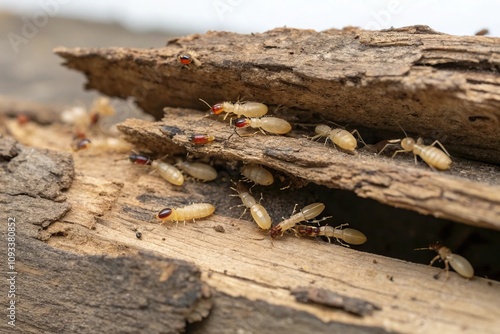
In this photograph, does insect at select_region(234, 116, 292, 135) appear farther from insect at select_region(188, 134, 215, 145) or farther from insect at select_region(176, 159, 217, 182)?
insect at select_region(176, 159, 217, 182)

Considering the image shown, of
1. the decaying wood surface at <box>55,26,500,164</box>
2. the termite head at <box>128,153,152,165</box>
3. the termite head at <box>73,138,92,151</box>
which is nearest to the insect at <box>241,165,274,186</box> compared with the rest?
the decaying wood surface at <box>55,26,500,164</box>

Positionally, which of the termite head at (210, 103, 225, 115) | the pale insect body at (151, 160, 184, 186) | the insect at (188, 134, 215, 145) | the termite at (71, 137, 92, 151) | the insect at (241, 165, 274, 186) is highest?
the termite head at (210, 103, 225, 115)

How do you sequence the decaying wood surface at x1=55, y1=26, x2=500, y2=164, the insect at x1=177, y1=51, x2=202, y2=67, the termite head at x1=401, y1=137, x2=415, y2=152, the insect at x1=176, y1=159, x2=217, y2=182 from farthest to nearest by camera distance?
the insect at x1=176, y1=159, x2=217, y2=182 → the insect at x1=177, y1=51, x2=202, y2=67 → the termite head at x1=401, y1=137, x2=415, y2=152 → the decaying wood surface at x1=55, y1=26, x2=500, y2=164

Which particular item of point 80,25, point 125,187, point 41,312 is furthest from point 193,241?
point 80,25

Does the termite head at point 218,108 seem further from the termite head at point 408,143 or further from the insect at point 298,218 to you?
the termite head at point 408,143

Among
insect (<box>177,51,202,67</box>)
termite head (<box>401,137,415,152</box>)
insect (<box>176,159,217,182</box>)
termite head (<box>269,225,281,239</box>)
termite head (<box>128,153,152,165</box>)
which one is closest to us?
termite head (<box>401,137,415,152</box>)

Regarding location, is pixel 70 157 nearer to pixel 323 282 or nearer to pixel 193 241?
pixel 193 241

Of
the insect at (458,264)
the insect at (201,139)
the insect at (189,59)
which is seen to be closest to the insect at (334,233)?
the insect at (458,264)
